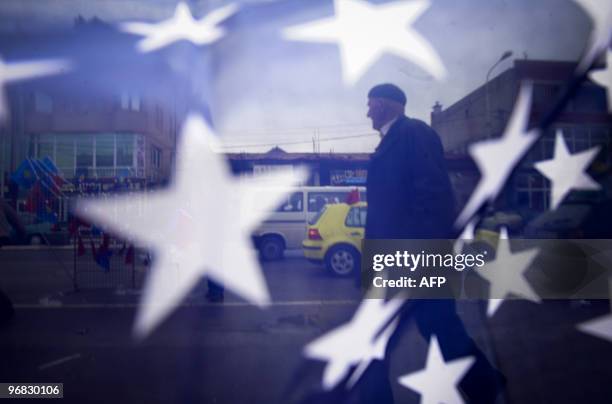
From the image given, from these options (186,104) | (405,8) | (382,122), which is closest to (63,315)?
(186,104)

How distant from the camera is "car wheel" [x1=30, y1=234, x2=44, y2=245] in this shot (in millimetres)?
2715

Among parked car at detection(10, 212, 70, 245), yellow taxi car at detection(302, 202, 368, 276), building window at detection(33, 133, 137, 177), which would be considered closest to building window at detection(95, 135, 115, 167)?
building window at detection(33, 133, 137, 177)

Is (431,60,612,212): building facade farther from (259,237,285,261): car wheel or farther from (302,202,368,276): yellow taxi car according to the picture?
(259,237,285,261): car wheel

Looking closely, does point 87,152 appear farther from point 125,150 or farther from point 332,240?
point 332,240

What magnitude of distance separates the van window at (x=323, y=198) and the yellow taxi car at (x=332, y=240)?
10.5 inches

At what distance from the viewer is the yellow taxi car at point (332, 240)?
4191mm

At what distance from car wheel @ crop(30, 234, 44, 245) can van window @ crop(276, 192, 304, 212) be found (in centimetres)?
197

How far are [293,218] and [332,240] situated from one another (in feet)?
1.72

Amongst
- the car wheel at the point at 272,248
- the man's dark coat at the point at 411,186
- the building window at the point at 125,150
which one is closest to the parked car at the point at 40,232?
the building window at the point at 125,150

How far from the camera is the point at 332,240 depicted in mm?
4449

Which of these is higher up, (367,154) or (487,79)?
(487,79)

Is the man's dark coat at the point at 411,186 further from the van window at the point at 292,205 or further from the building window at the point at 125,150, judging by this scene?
the van window at the point at 292,205

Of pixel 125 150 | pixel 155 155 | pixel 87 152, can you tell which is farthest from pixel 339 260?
pixel 87 152

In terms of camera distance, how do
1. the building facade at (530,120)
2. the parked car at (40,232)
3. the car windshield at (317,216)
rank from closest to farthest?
1. the building facade at (530,120)
2. the parked car at (40,232)
3. the car windshield at (317,216)
